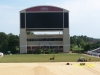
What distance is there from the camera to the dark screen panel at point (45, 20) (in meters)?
118

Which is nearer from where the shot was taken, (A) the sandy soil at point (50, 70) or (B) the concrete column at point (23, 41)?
(A) the sandy soil at point (50, 70)

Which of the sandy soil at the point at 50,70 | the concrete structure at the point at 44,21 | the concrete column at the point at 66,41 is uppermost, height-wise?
the concrete structure at the point at 44,21

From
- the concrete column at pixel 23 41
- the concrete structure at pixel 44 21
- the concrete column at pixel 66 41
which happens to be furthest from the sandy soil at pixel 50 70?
the concrete column at pixel 66 41

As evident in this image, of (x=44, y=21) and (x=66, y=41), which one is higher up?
(x=44, y=21)

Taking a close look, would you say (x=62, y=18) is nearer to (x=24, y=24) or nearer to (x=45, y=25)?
(x=45, y=25)

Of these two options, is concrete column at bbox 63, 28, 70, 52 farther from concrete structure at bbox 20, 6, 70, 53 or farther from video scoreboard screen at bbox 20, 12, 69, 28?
video scoreboard screen at bbox 20, 12, 69, 28

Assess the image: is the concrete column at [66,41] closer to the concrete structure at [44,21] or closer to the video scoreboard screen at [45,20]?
the concrete structure at [44,21]

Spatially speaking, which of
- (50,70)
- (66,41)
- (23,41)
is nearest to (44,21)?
(23,41)

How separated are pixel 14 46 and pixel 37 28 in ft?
64.4

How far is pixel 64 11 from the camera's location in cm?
11944

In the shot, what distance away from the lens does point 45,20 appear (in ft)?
390

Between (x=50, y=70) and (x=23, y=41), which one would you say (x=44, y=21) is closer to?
(x=23, y=41)

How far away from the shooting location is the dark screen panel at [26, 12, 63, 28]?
118 m

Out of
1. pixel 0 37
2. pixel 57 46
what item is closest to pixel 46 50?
pixel 57 46
